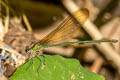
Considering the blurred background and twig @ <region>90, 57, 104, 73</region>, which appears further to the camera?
twig @ <region>90, 57, 104, 73</region>

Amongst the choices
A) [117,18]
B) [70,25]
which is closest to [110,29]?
[117,18]

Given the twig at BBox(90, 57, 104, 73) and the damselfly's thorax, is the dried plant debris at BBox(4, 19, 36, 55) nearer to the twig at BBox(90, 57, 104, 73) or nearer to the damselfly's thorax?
the damselfly's thorax

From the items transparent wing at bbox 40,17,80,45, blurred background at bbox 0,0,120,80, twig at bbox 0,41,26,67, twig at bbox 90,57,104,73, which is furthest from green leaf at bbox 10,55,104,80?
twig at bbox 90,57,104,73

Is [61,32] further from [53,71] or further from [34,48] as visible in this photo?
[53,71]

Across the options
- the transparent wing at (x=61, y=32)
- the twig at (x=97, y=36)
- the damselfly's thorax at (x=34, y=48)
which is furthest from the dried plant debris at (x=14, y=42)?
the twig at (x=97, y=36)

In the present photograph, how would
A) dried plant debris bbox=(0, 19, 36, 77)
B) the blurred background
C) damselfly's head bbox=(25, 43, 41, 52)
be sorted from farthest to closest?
the blurred background < damselfly's head bbox=(25, 43, 41, 52) < dried plant debris bbox=(0, 19, 36, 77)

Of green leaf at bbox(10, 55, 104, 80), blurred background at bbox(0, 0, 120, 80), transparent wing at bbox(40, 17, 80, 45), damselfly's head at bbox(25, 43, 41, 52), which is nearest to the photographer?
green leaf at bbox(10, 55, 104, 80)

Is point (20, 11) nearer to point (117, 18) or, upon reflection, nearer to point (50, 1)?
point (50, 1)

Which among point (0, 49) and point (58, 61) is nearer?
point (58, 61)
